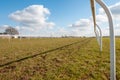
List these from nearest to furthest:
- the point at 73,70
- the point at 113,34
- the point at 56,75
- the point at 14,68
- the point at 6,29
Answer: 1. the point at 113,34
2. the point at 56,75
3. the point at 73,70
4. the point at 14,68
5. the point at 6,29

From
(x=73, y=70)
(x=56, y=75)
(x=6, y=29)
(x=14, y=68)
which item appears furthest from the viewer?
(x=6, y=29)

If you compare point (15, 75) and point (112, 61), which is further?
point (15, 75)

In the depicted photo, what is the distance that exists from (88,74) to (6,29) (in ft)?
325

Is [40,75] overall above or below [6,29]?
below

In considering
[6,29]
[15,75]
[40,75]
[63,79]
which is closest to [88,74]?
[63,79]

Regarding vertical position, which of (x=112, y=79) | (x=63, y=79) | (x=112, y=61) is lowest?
(x=63, y=79)

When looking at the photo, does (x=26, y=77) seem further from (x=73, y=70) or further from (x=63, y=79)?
(x=73, y=70)

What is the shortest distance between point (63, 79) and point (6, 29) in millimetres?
99348

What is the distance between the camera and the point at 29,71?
5926 millimetres

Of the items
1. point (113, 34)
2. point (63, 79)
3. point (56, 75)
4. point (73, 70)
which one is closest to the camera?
point (113, 34)

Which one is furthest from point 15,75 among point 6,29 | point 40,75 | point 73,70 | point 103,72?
point 6,29

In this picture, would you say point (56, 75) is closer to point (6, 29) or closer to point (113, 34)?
point (113, 34)

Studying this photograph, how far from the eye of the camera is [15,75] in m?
5.49

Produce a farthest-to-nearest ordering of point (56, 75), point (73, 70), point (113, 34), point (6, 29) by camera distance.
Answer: point (6, 29)
point (73, 70)
point (56, 75)
point (113, 34)
